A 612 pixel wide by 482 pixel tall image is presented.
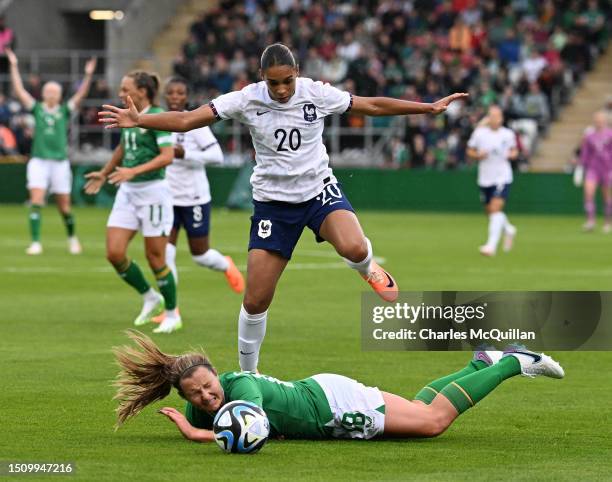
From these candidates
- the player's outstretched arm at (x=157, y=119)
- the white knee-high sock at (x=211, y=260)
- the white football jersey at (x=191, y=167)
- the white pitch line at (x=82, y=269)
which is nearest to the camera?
the player's outstretched arm at (x=157, y=119)

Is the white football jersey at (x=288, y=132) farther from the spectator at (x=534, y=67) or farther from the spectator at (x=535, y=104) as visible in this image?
the spectator at (x=534, y=67)

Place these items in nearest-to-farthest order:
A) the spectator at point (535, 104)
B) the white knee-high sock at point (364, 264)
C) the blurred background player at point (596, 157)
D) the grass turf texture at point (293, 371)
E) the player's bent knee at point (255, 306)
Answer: the grass turf texture at point (293, 371) → the player's bent knee at point (255, 306) → the white knee-high sock at point (364, 264) → the blurred background player at point (596, 157) → the spectator at point (535, 104)

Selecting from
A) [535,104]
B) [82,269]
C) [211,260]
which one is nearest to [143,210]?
[211,260]

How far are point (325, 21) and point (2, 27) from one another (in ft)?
31.5

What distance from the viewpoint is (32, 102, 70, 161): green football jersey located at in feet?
80.1

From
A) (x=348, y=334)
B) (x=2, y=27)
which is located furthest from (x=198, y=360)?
(x=2, y=27)

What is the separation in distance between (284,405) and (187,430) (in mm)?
590

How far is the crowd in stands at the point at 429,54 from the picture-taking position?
1533 inches

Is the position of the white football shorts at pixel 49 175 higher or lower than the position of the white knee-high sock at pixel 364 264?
lower

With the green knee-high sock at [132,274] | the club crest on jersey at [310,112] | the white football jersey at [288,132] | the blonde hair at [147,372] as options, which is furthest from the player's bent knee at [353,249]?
the green knee-high sock at [132,274]

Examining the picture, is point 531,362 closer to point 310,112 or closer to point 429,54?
point 310,112

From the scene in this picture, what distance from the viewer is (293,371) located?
472 inches

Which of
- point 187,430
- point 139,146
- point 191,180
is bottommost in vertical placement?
point 187,430

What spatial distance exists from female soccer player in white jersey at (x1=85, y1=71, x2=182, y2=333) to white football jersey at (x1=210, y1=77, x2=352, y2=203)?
3788mm
